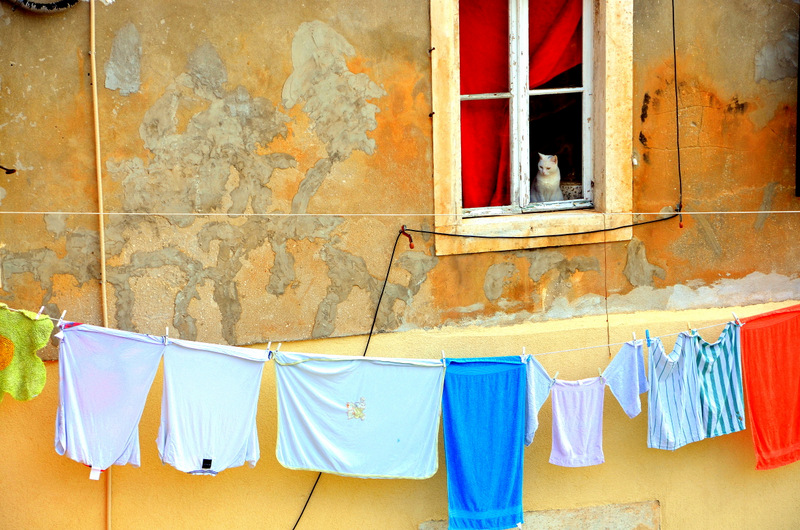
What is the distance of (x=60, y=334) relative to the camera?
3.59 metres

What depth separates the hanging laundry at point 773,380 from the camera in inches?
180

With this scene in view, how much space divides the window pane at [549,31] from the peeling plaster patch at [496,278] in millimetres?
1107

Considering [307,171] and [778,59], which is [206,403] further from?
[778,59]

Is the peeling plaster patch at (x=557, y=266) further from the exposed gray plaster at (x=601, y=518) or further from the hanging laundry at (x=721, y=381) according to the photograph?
the exposed gray plaster at (x=601, y=518)

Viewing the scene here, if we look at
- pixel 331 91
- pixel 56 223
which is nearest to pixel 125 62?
pixel 56 223

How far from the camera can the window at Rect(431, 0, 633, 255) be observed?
4.46 meters

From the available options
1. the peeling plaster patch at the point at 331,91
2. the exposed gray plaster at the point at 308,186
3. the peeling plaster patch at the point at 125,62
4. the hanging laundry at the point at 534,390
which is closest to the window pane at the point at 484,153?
the peeling plaster patch at the point at 331,91

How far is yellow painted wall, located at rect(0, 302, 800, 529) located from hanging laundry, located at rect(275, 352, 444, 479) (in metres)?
0.37

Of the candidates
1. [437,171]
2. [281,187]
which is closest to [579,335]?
[437,171]

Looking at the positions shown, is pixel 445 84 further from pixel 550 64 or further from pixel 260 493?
pixel 260 493

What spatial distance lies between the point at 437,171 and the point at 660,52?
5.09 feet

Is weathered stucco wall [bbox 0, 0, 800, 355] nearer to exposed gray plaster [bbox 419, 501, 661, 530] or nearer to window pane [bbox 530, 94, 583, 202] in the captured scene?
window pane [bbox 530, 94, 583, 202]

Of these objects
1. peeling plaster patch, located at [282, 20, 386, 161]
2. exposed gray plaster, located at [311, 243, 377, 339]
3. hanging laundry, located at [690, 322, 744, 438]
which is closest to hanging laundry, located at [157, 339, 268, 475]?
exposed gray plaster, located at [311, 243, 377, 339]

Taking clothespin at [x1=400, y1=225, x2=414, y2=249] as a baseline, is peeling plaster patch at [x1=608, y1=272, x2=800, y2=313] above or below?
below
